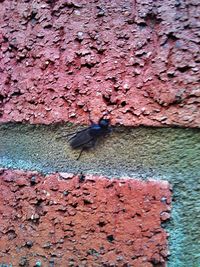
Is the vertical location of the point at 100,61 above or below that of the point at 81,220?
above

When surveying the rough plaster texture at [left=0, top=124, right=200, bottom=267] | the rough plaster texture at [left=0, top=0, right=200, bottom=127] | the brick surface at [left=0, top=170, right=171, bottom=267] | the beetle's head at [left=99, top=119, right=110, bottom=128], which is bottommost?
the brick surface at [left=0, top=170, right=171, bottom=267]

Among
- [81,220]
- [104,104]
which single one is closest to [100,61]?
[104,104]

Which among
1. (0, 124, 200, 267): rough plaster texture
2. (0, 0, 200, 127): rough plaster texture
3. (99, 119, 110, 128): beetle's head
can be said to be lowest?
(0, 124, 200, 267): rough plaster texture

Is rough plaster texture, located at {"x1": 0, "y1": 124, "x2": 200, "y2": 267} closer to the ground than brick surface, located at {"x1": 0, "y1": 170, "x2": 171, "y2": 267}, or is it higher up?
higher up

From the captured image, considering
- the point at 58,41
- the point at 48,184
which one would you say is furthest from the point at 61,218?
the point at 58,41

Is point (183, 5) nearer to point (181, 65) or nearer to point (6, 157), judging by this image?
point (181, 65)

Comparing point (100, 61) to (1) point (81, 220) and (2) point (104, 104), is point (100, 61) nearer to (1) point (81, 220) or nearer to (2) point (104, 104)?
(2) point (104, 104)
